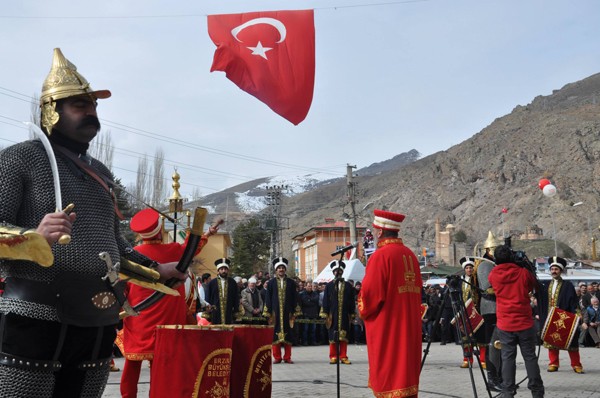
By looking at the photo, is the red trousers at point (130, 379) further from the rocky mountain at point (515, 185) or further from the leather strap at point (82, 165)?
the rocky mountain at point (515, 185)

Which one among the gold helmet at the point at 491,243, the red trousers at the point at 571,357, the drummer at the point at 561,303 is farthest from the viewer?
the red trousers at the point at 571,357

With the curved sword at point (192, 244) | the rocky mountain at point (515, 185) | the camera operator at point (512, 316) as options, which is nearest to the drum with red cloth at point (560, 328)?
the camera operator at point (512, 316)

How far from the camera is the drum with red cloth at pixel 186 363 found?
6.69m

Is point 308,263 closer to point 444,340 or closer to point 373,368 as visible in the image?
point 444,340

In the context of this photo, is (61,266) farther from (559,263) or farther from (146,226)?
(559,263)

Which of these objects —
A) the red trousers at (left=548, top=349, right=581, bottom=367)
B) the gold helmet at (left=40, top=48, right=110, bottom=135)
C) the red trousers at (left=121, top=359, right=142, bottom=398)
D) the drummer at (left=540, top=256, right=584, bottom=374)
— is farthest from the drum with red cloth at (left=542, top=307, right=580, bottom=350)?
the gold helmet at (left=40, top=48, right=110, bottom=135)

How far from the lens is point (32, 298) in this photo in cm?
342

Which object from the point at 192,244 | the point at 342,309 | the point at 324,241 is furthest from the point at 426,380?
the point at 324,241

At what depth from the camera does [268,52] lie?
9.98m

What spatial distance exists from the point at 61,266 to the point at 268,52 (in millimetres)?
6903

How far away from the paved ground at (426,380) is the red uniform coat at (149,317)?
2401mm

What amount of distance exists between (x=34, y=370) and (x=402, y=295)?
16.0ft

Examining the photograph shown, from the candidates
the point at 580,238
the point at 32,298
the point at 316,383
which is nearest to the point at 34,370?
the point at 32,298

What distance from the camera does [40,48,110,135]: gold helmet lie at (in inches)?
147
